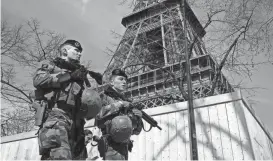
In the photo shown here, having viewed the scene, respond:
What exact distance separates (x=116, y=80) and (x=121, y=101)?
0.38 meters

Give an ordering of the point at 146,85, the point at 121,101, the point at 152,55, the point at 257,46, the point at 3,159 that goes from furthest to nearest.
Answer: the point at 146,85 < the point at 152,55 < the point at 257,46 < the point at 3,159 < the point at 121,101

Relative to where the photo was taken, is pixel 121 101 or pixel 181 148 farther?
pixel 181 148

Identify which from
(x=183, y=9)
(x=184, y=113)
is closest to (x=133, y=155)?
(x=184, y=113)

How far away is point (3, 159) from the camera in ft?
21.5

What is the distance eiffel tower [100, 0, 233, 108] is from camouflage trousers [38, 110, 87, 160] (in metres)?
4.72

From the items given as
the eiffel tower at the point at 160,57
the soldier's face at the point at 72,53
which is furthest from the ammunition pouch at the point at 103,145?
the eiffel tower at the point at 160,57

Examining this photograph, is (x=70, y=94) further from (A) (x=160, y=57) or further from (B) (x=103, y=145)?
(A) (x=160, y=57)

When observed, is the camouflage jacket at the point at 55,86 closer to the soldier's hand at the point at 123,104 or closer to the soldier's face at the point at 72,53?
the soldier's face at the point at 72,53

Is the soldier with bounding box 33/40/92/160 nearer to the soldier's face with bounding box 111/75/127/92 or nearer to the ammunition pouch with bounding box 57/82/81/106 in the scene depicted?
the ammunition pouch with bounding box 57/82/81/106

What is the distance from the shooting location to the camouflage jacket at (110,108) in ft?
10.4

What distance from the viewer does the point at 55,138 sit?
212cm

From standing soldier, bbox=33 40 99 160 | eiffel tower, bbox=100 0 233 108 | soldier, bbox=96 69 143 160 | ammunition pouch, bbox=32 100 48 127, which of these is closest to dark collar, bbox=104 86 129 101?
soldier, bbox=96 69 143 160

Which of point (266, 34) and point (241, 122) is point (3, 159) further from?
point (266, 34)

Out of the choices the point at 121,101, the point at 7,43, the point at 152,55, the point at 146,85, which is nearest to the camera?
the point at 121,101
